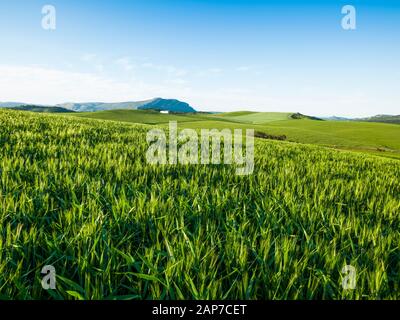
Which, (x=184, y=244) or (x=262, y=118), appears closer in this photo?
(x=184, y=244)

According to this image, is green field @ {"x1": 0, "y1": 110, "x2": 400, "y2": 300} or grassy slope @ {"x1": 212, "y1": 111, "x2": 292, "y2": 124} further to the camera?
grassy slope @ {"x1": 212, "y1": 111, "x2": 292, "y2": 124}

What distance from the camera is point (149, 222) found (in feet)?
9.49

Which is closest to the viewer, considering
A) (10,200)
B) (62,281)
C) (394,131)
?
(62,281)

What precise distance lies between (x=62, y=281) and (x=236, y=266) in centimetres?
126

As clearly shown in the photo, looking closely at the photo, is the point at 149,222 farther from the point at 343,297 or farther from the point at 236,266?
the point at 343,297

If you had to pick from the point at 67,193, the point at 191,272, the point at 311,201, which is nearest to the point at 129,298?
the point at 191,272

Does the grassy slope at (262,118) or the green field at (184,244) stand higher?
the grassy slope at (262,118)

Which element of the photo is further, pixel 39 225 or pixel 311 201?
pixel 311 201

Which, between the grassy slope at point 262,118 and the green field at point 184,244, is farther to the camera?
the grassy slope at point 262,118

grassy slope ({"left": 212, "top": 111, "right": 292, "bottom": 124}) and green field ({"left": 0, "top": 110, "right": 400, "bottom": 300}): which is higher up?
grassy slope ({"left": 212, "top": 111, "right": 292, "bottom": 124})

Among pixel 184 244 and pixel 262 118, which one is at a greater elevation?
pixel 262 118
